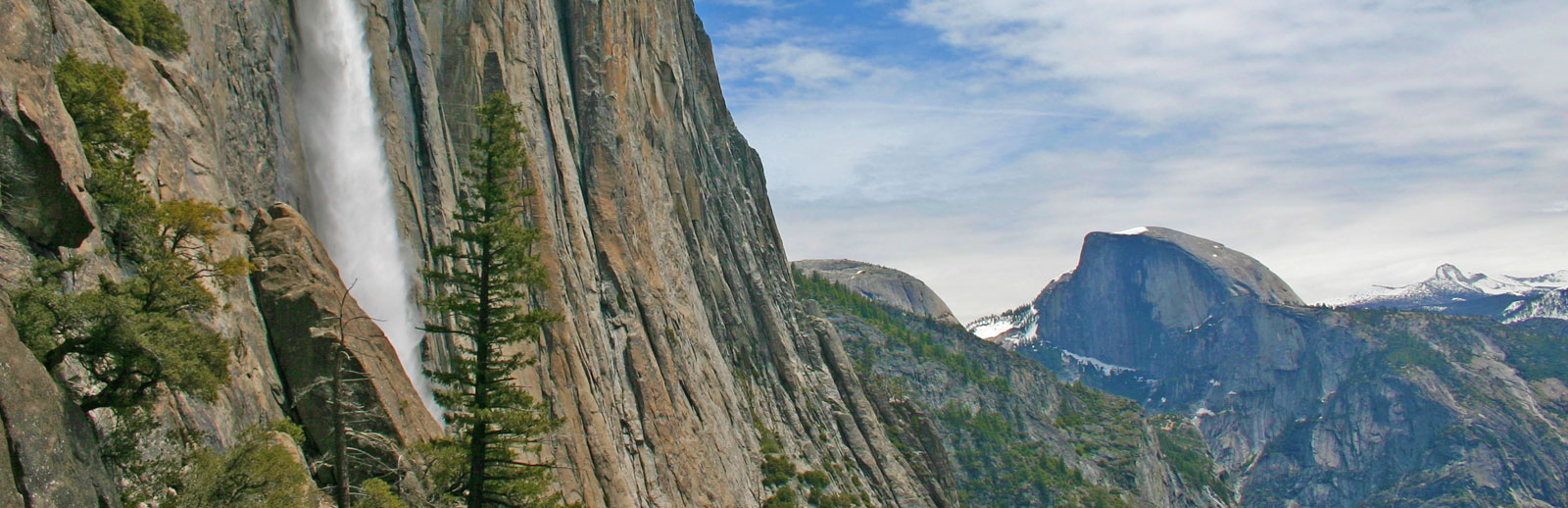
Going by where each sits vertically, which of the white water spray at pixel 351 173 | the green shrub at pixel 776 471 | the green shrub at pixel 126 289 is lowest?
the green shrub at pixel 776 471

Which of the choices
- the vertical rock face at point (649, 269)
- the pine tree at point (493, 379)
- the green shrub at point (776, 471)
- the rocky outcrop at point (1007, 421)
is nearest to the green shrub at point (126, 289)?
the pine tree at point (493, 379)

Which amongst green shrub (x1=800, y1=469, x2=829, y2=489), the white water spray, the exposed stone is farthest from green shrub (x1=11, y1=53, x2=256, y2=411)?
green shrub (x1=800, y1=469, x2=829, y2=489)

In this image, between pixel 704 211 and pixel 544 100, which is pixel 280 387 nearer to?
pixel 544 100

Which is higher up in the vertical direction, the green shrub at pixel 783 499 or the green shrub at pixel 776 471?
the green shrub at pixel 776 471

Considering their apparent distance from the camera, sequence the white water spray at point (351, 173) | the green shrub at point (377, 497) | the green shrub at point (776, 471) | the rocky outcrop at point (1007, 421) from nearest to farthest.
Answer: the green shrub at point (377, 497) < the white water spray at point (351, 173) < the green shrub at point (776, 471) < the rocky outcrop at point (1007, 421)

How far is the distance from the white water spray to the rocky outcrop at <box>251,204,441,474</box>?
8939 millimetres

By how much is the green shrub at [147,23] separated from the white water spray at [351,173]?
969 centimetres

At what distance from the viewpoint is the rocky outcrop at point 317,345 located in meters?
31.1

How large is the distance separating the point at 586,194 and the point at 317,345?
3675cm

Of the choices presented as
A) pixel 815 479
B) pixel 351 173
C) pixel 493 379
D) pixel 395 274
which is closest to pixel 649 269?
pixel 815 479

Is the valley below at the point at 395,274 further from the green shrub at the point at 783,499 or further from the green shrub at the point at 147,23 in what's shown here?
the green shrub at the point at 783,499

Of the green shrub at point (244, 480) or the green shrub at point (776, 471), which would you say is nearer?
the green shrub at point (244, 480)

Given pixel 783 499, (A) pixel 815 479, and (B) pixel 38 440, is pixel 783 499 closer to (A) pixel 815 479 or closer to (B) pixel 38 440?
(A) pixel 815 479

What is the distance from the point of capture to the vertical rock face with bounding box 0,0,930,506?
100 feet
